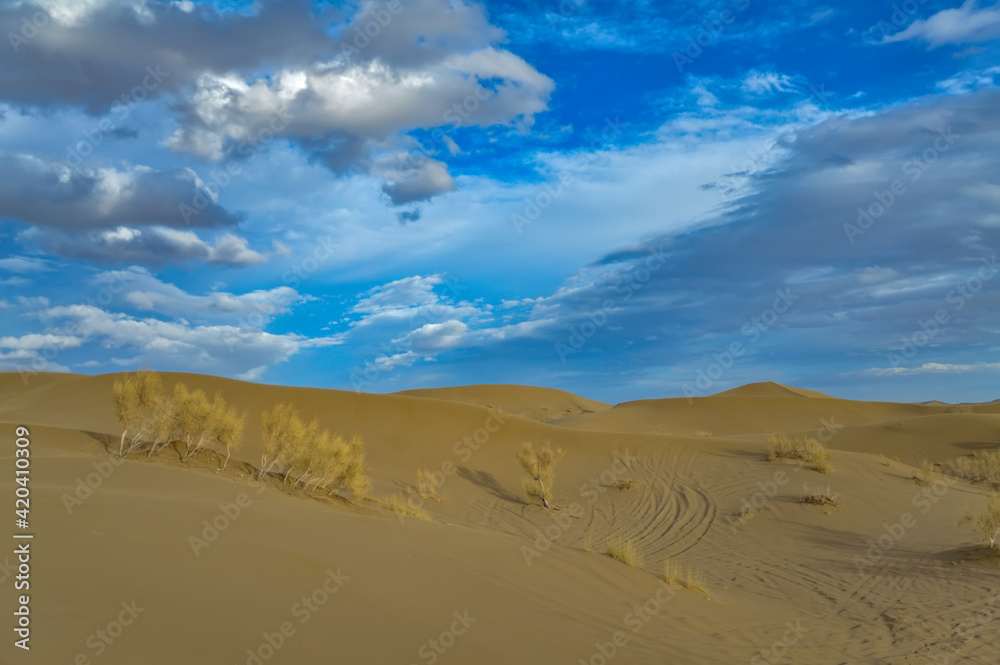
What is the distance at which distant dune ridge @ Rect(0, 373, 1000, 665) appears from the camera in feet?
17.6

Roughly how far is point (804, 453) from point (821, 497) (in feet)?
15.7

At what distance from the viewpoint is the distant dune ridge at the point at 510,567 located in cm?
536

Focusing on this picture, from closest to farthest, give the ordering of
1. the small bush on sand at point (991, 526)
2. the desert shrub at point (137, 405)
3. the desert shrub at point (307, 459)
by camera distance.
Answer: the small bush on sand at point (991, 526)
the desert shrub at point (137, 405)
the desert shrub at point (307, 459)

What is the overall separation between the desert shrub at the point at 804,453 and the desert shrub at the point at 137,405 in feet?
65.2

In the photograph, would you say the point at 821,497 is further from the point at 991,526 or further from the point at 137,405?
the point at 137,405

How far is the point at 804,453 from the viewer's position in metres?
21.8

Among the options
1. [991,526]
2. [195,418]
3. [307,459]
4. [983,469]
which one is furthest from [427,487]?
[983,469]

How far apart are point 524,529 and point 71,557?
1293 centimetres

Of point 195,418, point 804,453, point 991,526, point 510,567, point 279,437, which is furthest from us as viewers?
point 804,453

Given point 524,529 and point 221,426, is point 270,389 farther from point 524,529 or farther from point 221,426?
point 524,529

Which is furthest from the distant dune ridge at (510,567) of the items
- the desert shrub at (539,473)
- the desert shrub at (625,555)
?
the desert shrub at (539,473)

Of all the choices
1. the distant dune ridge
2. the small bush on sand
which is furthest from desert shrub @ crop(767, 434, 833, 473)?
the small bush on sand

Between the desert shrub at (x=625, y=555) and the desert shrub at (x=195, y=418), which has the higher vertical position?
the desert shrub at (x=195, y=418)

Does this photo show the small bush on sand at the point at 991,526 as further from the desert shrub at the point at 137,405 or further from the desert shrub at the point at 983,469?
the desert shrub at the point at 137,405
